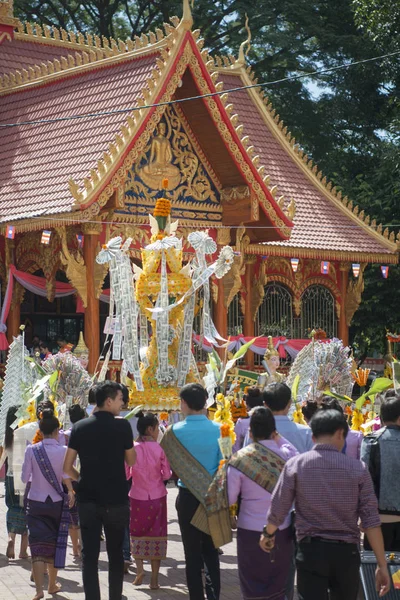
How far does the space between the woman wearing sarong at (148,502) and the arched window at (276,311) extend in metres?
11.9

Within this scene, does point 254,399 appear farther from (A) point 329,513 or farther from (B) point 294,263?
(B) point 294,263

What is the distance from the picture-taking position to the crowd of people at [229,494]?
18.9 feet

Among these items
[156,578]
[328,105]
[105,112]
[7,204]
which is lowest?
[156,578]

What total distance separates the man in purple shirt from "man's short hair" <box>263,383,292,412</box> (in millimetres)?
1458

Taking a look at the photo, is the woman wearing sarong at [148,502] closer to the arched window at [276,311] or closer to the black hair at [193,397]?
Result: the black hair at [193,397]

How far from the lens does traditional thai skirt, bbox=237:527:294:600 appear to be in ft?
21.2

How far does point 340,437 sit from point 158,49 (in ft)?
43.3

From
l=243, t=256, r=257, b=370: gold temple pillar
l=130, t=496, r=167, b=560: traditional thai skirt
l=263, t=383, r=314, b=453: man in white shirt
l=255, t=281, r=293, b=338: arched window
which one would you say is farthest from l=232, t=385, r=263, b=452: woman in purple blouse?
l=255, t=281, r=293, b=338: arched window

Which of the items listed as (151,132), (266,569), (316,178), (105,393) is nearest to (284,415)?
(105,393)

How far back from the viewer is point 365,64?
27688 mm

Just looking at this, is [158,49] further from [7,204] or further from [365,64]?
[365,64]

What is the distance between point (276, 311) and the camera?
69.2 feet

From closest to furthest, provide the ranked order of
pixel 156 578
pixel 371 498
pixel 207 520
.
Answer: pixel 371 498, pixel 207 520, pixel 156 578

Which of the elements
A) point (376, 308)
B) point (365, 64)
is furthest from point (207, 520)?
point (365, 64)
